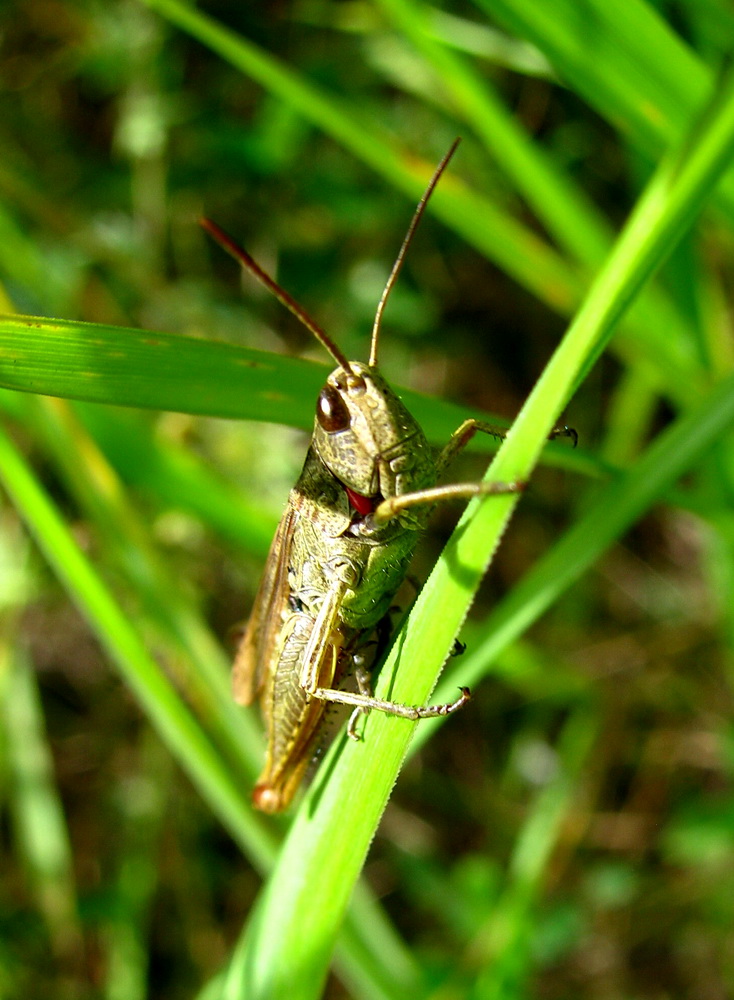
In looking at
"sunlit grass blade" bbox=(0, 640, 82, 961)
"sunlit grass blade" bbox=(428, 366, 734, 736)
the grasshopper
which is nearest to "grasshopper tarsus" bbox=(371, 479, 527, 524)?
the grasshopper

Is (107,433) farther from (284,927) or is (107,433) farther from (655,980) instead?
(655,980)

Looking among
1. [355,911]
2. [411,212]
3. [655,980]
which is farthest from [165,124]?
[655,980]

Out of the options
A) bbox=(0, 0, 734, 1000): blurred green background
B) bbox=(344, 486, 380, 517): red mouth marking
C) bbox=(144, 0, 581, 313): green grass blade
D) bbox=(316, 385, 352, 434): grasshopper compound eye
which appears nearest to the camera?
bbox=(316, 385, 352, 434): grasshopper compound eye

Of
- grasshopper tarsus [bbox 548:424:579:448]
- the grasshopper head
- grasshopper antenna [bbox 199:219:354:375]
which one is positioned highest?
grasshopper antenna [bbox 199:219:354:375]

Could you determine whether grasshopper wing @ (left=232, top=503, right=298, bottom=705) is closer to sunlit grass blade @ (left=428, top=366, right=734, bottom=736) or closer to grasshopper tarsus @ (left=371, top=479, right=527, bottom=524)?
grasshopper tarsus @ (left=371, top=479, right=527, bottom=524)

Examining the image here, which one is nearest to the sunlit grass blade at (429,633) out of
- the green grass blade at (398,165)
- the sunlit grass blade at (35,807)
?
the green grass blade at (398,165)

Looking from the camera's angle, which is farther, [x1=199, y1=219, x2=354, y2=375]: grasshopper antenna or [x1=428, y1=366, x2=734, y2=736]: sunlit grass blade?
[x1=428, y1=366, x2=734, y2=736]: sunlit grass blade
